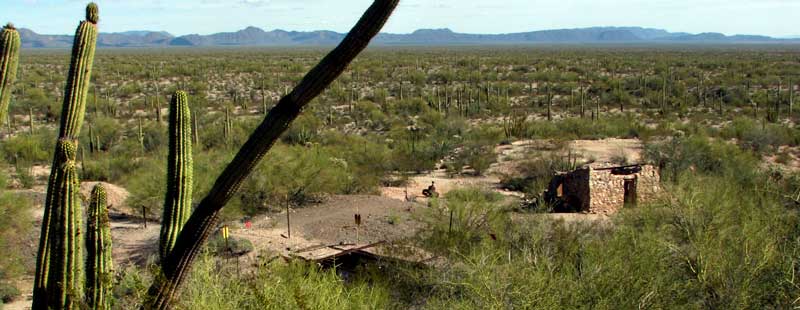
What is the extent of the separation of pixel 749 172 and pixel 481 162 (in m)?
8.80

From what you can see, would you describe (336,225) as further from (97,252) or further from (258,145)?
(258,145)

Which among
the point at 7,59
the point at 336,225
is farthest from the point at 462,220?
the point at 7,59

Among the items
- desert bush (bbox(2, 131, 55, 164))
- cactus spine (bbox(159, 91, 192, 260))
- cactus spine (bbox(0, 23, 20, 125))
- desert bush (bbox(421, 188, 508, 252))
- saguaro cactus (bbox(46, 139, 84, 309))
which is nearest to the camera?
saguaro cactus (bbox(46, 139, 84, 309))

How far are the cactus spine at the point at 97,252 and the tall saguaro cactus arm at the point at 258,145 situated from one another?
29.8 inches

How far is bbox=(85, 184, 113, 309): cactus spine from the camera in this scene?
7.93 meters

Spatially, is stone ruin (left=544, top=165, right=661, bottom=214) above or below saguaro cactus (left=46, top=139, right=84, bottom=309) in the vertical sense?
below

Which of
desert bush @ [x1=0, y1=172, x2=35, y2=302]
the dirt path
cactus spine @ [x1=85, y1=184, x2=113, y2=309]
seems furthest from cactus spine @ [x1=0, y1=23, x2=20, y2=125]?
the dirt path

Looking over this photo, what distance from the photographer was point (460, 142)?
3247cm

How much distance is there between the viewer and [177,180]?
8023 millimetres

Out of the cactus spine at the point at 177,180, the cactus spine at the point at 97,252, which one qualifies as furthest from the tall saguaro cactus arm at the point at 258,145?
the cactus spine at the point at 97,252

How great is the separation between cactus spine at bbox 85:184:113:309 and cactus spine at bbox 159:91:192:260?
22.1 inches

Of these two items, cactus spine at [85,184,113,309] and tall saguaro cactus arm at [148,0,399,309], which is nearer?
tall saguaro cactus arm at [148,0,399,309]

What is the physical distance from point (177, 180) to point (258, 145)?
1.82 metres

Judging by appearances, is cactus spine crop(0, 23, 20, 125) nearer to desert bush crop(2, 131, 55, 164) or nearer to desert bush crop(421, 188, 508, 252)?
desert bush crop(421, 188, 508, 252)
